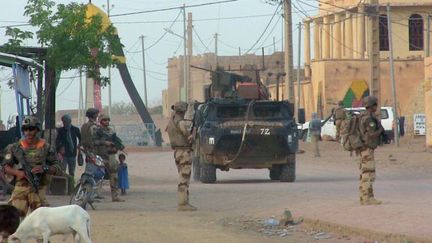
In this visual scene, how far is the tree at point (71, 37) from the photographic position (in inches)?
916

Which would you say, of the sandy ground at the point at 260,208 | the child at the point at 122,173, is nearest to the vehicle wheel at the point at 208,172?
the sandy ground at the point at 260,208

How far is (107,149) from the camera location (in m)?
20.5

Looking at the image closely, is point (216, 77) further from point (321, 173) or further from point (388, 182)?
point (388, 182)

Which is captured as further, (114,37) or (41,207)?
(114,37)

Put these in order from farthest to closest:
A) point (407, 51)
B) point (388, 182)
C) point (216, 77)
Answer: point (407, 51) < point (216, 77) < point (388, 182)

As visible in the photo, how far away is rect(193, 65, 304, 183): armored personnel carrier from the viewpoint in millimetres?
26297

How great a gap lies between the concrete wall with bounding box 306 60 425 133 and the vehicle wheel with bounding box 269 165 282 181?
36.6 meters

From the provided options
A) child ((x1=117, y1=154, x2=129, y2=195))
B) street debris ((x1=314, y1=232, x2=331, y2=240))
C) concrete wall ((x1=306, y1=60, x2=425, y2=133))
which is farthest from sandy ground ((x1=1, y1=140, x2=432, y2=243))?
concrete wall ((x1=306, y1=60, x2=425, y2=133))

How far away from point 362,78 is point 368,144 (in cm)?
4815

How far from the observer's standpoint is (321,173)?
103 ft

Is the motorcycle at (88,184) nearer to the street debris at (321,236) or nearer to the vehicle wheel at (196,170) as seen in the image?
the street debris at (321,236)

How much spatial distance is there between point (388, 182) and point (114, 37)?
7292 mm

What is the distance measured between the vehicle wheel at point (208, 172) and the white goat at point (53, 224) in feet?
49.4

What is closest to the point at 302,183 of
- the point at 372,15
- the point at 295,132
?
the point at 295,132
